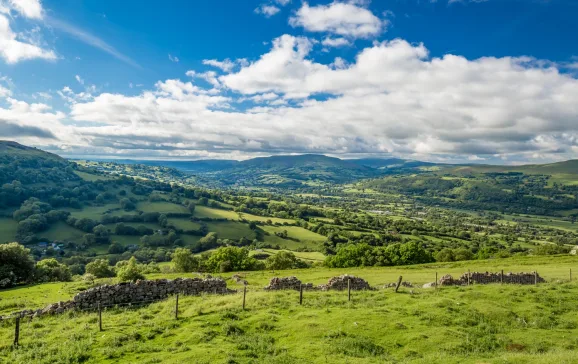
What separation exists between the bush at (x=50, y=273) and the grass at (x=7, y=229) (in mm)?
103796

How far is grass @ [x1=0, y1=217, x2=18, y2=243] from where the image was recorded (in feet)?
445

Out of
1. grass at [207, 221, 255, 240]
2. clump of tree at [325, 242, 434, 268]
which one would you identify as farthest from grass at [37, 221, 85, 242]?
clump of tree at [325, 242, 434, 268]

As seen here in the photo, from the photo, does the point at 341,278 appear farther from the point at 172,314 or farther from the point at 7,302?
the point at 7,302

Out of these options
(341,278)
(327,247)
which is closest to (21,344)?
(341,278)

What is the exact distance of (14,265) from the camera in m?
47.6

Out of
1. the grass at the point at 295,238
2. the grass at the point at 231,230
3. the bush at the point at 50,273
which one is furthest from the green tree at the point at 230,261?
the grass at the point at 231,230

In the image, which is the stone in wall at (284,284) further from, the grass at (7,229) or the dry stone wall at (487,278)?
the grass at (7,229)

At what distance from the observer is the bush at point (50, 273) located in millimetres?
51781

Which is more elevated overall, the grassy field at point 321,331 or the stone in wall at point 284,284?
the grassy field at point 321,331

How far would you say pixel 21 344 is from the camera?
717 inches

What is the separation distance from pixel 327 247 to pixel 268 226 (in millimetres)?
53435

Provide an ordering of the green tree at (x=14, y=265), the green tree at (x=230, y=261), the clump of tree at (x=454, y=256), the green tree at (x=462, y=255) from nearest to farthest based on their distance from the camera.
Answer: the green tree at (x=14, y=265) → the green tree at (x=230, y=261) → the green tree at (x=462, y=255) → the clump of tree at (x=454, y=256)

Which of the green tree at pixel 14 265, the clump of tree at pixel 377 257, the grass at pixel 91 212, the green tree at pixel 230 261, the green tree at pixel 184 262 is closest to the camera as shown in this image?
the green tree at pixel 14 265

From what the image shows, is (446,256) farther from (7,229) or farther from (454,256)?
(7,229)
